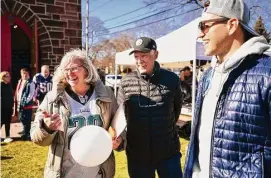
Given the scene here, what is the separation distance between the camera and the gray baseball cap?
1483mm

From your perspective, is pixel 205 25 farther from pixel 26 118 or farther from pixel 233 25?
pixel 26 118

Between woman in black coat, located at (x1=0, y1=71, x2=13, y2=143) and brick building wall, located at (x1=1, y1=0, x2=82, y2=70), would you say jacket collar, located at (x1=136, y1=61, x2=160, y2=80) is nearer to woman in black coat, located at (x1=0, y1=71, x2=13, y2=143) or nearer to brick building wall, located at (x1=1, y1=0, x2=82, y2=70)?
woman in black coat, located at (x1=0, y1=71, x2=13, y2=143)

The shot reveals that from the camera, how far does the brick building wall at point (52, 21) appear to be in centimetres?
850

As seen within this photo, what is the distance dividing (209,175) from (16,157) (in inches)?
189

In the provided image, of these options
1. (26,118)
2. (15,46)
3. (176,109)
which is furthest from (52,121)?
(15,46)

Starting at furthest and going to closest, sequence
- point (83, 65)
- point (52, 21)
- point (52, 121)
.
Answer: point (52, 21), point (83, 65), point (52, 121)

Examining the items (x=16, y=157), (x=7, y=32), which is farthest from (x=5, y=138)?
(x=7, y=32)

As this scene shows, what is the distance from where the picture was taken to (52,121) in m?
1.92

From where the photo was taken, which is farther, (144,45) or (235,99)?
(144,45)

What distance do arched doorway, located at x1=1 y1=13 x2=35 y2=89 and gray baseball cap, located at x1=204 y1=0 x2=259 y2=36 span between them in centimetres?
847

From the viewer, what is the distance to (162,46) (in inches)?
258

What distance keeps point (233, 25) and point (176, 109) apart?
1663 mm

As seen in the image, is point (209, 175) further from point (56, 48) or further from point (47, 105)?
point (56, 48)

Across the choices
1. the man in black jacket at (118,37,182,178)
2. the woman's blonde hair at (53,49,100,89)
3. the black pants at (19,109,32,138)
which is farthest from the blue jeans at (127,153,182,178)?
the black pants at (19,109,32,138)
